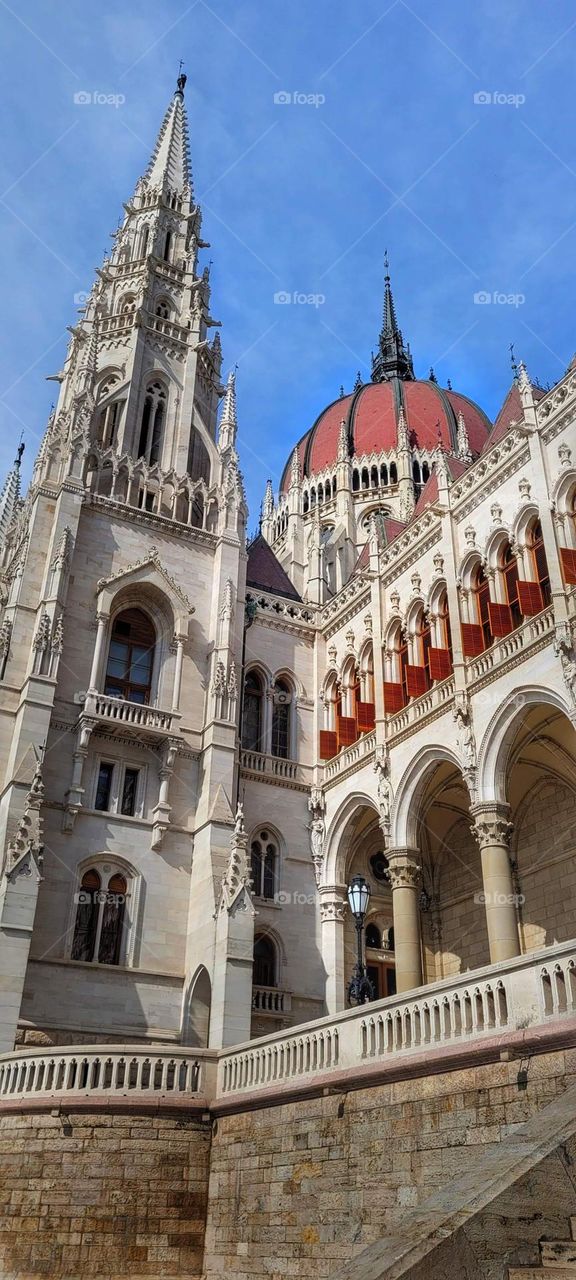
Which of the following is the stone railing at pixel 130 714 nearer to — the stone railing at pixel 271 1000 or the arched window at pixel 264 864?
the arched window at pixel 264 864

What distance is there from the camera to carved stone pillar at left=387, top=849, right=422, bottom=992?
21.4 metres

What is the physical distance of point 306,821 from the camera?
2669cm

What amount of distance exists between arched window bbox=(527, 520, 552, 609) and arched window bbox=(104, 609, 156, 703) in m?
10.5

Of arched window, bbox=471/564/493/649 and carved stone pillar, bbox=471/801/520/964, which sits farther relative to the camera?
arched window, bbox=471/564/493/649

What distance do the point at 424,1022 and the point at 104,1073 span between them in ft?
22.4

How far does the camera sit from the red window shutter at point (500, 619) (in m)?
21.4

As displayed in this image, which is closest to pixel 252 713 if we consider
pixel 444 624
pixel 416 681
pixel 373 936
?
pixel 416 681

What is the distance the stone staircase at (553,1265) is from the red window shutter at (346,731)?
18.9 meters

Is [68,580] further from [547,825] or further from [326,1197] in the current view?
[326,1197]

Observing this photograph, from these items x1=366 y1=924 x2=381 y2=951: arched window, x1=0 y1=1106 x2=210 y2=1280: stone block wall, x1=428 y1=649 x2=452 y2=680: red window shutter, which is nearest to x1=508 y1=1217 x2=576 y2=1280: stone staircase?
x1=0 y1=1106 x2=210 y2=1280: stone block wall

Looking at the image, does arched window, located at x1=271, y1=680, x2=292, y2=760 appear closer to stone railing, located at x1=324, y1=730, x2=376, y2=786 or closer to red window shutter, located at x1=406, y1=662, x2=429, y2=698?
stone railing, located at x1=324, y1=730, x2=376, y2=786

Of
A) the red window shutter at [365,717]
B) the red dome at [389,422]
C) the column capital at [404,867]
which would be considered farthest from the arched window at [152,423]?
the red dome at [389,422]

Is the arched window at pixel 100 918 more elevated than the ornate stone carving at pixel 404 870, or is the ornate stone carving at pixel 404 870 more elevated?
the ornate stone carving at pixel 404 870

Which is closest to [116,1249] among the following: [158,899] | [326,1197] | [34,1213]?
[34,1213]
